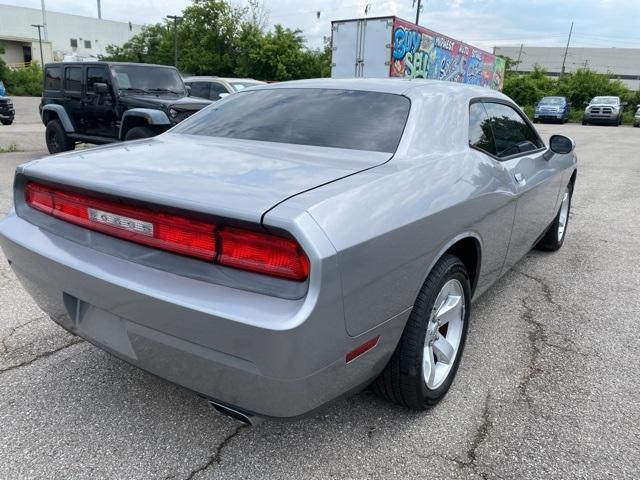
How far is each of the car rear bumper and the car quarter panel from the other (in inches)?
5.1

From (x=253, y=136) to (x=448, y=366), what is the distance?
1550 mm

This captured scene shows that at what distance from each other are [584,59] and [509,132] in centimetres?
9542

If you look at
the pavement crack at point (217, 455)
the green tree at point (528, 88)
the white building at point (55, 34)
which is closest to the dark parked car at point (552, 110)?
the green tree at point (528, 88)

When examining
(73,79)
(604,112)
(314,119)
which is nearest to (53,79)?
(73,79)

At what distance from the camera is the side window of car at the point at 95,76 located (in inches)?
352

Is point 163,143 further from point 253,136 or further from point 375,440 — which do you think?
point 375,440

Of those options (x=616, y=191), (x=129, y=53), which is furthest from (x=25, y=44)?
(x=616, y=191)

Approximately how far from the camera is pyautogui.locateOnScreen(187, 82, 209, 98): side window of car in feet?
41.4

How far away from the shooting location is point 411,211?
6.57ft

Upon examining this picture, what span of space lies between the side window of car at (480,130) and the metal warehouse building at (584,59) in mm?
82362

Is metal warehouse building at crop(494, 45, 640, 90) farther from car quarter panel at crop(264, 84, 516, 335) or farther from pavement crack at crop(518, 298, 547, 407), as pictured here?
car quarter panel at crop(264, 84, 516, 335)

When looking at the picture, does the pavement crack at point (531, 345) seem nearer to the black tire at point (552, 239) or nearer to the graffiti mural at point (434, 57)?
the black tire at point (552, 239)

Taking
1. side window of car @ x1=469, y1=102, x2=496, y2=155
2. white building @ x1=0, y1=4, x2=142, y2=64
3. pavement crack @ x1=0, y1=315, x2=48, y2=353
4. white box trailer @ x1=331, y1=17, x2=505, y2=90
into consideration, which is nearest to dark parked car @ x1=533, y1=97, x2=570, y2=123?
white box trailer @ x1=331, y1=17, x2=505, y2=90

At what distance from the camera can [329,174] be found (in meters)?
2.01
